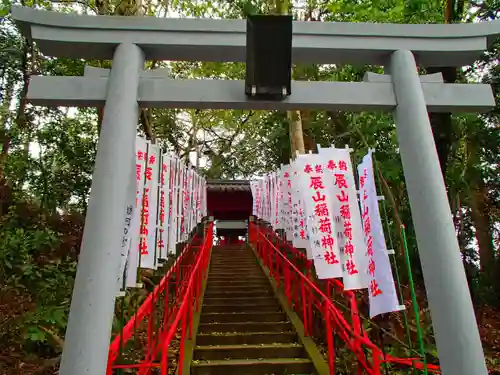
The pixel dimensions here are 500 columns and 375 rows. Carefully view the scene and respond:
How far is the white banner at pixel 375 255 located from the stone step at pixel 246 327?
2.78 metres

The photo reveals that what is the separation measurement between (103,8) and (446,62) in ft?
24.0

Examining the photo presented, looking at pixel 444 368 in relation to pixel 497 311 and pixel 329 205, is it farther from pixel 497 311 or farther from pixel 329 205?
pixel 497 311

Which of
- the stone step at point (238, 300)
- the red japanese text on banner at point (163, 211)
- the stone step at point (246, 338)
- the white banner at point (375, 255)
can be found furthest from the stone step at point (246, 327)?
the white banner at point (375, 255)

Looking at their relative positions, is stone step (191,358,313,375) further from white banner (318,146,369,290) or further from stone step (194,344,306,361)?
white banner (318,146,369,290)

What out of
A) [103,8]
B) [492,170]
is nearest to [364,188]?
[103,8]

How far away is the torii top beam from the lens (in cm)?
317

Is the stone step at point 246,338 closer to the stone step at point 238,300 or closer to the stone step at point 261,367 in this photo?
the stone step at point 261,367

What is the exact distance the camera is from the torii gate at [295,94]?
2.61 metres

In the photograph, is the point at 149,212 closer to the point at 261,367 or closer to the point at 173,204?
the point at 173,204

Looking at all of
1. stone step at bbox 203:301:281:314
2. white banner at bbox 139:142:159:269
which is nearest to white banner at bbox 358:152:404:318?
white banner at bbox 139:142:159:269

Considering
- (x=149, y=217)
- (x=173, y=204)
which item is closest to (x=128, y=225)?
(x=149, y=217)

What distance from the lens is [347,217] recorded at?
5270 millimetres

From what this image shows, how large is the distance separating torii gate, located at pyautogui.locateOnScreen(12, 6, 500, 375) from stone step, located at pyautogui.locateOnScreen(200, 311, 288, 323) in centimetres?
474

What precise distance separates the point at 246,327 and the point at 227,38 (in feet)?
16.5
